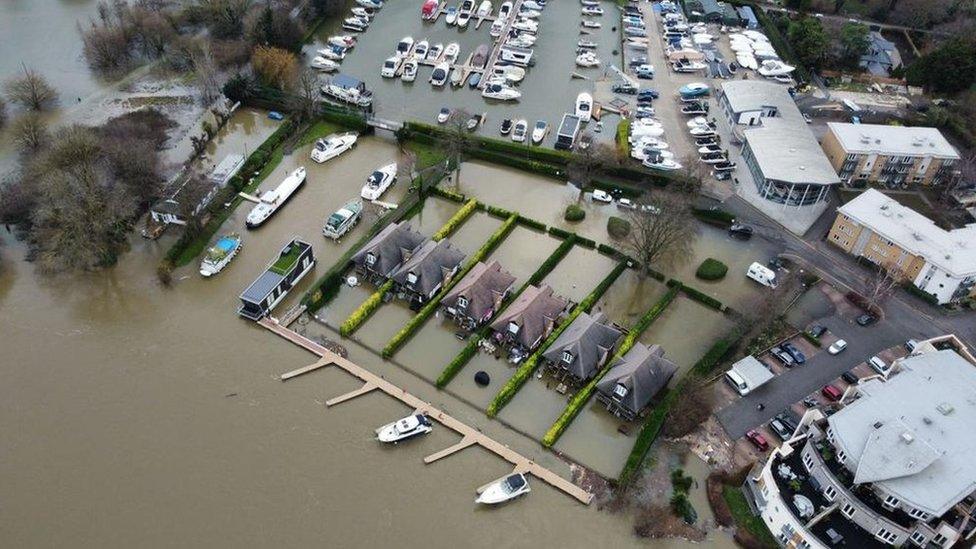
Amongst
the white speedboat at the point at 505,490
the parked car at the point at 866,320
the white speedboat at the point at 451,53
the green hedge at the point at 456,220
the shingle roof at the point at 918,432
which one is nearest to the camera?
the shingle roof at the point at 918,432

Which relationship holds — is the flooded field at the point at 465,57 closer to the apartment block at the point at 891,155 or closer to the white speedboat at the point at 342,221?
the white speedboat at the point at 342,221

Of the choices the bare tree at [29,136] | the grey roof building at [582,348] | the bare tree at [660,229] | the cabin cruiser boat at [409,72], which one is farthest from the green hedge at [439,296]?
the bare tree at [29,136]

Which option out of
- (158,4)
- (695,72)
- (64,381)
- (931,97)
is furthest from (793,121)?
(158,4)

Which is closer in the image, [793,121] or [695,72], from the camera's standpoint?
[793,121]

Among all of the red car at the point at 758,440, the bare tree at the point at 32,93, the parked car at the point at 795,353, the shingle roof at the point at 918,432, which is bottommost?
the parked car at the point at 795,353

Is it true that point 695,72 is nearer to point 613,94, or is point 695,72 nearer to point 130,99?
point 613,94

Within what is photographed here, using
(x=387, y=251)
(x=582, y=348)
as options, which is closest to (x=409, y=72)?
(x=387, y=251)

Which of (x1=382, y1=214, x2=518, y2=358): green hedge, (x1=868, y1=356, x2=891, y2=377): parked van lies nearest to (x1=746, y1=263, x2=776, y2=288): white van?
(x1=868, y1=356, x2=891, y2=377): parked van
